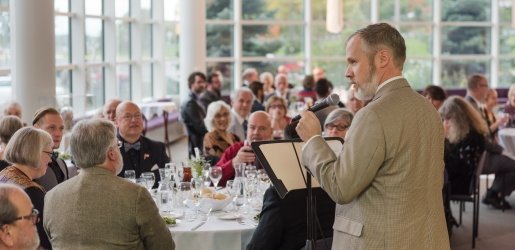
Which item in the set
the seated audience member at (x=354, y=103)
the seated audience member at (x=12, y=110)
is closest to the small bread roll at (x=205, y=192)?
the seated audience member at (x=12, y=110)

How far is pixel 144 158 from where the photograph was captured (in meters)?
6.38

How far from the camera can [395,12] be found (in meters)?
17.7

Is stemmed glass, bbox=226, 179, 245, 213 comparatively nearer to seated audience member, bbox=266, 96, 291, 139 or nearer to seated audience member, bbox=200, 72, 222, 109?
seated audience member, bbox=266, 96, 291, 139

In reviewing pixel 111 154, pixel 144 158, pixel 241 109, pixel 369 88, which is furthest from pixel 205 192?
pixel 241 109

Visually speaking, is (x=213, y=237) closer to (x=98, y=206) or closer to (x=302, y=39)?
(x=98, y=206)

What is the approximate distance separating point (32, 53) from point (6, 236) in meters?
6.31

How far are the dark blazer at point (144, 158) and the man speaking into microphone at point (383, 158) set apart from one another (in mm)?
3474

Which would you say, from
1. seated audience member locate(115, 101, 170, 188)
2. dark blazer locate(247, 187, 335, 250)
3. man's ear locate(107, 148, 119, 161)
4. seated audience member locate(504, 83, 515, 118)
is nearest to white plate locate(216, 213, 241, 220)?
dark blazer locate(247, 187, 335, 250)

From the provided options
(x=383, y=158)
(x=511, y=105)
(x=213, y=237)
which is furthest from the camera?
(x=511, y=105)

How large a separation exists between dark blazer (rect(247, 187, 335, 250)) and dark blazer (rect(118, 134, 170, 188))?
2.13m

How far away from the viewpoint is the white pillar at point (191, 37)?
1518cm

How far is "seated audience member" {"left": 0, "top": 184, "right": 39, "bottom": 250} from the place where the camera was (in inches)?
107

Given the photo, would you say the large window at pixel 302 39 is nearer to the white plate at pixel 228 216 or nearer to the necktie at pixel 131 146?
the necktie at pixel 131 146

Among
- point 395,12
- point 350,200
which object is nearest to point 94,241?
point 350,200
